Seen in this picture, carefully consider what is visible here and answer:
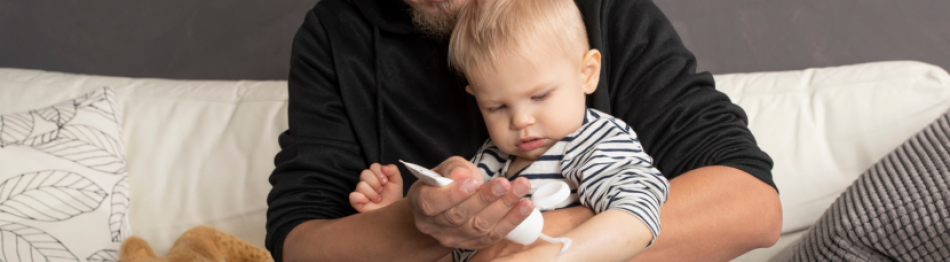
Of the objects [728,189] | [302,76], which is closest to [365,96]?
[302,76]

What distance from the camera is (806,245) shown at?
134 centimetres

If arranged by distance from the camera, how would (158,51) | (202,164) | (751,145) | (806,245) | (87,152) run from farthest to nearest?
(158,51), (202,164), (87,152), (806,245), (751,145)

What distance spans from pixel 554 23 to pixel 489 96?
0.17m

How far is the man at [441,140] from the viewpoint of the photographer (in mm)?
925

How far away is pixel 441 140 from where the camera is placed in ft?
4.57

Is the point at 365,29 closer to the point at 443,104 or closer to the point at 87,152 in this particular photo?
the point at 443,104

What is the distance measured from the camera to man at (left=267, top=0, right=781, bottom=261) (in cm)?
92

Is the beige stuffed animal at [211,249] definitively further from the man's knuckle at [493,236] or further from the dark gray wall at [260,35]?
the dark gray wall at [260,35]

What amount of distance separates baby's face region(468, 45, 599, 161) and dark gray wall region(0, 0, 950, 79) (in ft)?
4.37

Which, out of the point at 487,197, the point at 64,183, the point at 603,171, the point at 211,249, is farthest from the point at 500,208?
the point at 64,183

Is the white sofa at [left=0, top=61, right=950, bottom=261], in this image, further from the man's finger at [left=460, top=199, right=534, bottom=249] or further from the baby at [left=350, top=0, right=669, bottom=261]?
the man's finger at [left=460, top=199, right=534, bottom=249]

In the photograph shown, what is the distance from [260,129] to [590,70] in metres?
1.18

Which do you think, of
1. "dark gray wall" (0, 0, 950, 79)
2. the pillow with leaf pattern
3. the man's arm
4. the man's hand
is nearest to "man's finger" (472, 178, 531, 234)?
the man's hand

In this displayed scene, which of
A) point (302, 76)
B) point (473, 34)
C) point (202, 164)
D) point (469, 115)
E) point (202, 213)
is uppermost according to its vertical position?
point (473, 34)
